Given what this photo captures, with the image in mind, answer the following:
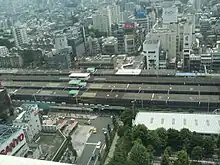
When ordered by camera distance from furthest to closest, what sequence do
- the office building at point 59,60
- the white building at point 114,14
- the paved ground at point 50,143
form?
the white building at point 114,14 < the office building at point 59,60 < the paved ground at point 50,143

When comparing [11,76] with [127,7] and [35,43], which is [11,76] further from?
[127,7]

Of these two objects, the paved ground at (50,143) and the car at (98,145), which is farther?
the car at (98,145)

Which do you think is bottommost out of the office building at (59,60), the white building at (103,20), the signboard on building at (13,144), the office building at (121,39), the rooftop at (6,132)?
the signboard on building at (13,144)

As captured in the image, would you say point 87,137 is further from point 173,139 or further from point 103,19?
point 103,19

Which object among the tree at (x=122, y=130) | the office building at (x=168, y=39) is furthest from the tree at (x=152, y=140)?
the office building at (x=168, y=39)

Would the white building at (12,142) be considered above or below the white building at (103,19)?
below

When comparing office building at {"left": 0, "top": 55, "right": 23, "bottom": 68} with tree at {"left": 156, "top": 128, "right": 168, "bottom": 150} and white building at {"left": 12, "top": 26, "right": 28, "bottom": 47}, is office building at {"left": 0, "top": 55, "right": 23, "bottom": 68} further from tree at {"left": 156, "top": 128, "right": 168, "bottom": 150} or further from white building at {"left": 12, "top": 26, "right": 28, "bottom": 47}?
tree at {"left": 156, "top": 128, "right": 168, "bottom": 150}

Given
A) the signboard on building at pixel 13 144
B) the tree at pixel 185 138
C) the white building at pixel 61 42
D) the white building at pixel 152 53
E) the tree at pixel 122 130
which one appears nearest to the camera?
the signboard on building at pixel 13 144

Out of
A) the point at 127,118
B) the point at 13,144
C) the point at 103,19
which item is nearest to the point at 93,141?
the point at 127,118

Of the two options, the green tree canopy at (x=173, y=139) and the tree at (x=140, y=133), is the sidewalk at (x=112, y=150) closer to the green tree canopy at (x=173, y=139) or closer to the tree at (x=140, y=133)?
the tree at (x=140, y=133)
